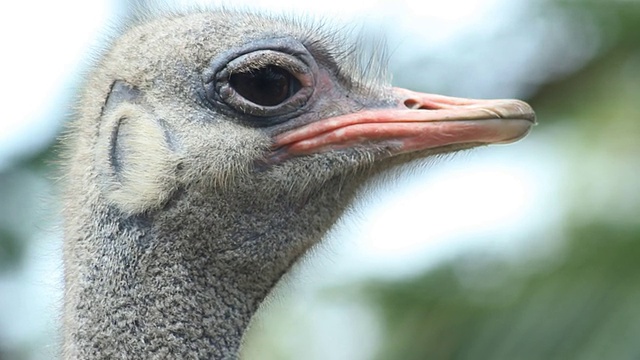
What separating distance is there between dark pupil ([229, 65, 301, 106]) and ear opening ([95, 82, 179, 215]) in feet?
0.88

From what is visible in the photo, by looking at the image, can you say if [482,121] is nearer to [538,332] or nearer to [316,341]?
[538,332]

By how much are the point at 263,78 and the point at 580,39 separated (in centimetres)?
705

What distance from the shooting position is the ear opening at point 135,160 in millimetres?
3281

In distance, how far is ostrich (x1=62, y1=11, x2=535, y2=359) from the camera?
3203mm

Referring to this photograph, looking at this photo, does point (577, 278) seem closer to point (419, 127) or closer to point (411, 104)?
point (411, 104)

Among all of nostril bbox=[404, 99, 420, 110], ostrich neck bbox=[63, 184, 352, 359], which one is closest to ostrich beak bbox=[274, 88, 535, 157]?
nostril bbox=[404, 99, 420, 110]

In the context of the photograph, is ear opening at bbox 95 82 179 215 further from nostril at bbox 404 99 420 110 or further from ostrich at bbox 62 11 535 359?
nostril at bbox 404 99 420 110

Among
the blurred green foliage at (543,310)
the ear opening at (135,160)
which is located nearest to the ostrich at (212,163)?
the ear opening at (135,160)

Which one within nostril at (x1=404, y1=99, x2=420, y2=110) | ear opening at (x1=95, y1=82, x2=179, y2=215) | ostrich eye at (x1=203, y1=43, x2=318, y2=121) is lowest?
ear opening at (x1=95, y1=82, x2=179, y2=215)

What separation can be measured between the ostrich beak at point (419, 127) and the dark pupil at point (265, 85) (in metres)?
0.12

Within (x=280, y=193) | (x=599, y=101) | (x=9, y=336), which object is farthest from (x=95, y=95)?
(x=9, y=336)

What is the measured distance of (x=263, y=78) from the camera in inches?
134

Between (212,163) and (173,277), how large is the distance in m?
0.37

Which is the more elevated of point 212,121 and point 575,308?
point 212,121
